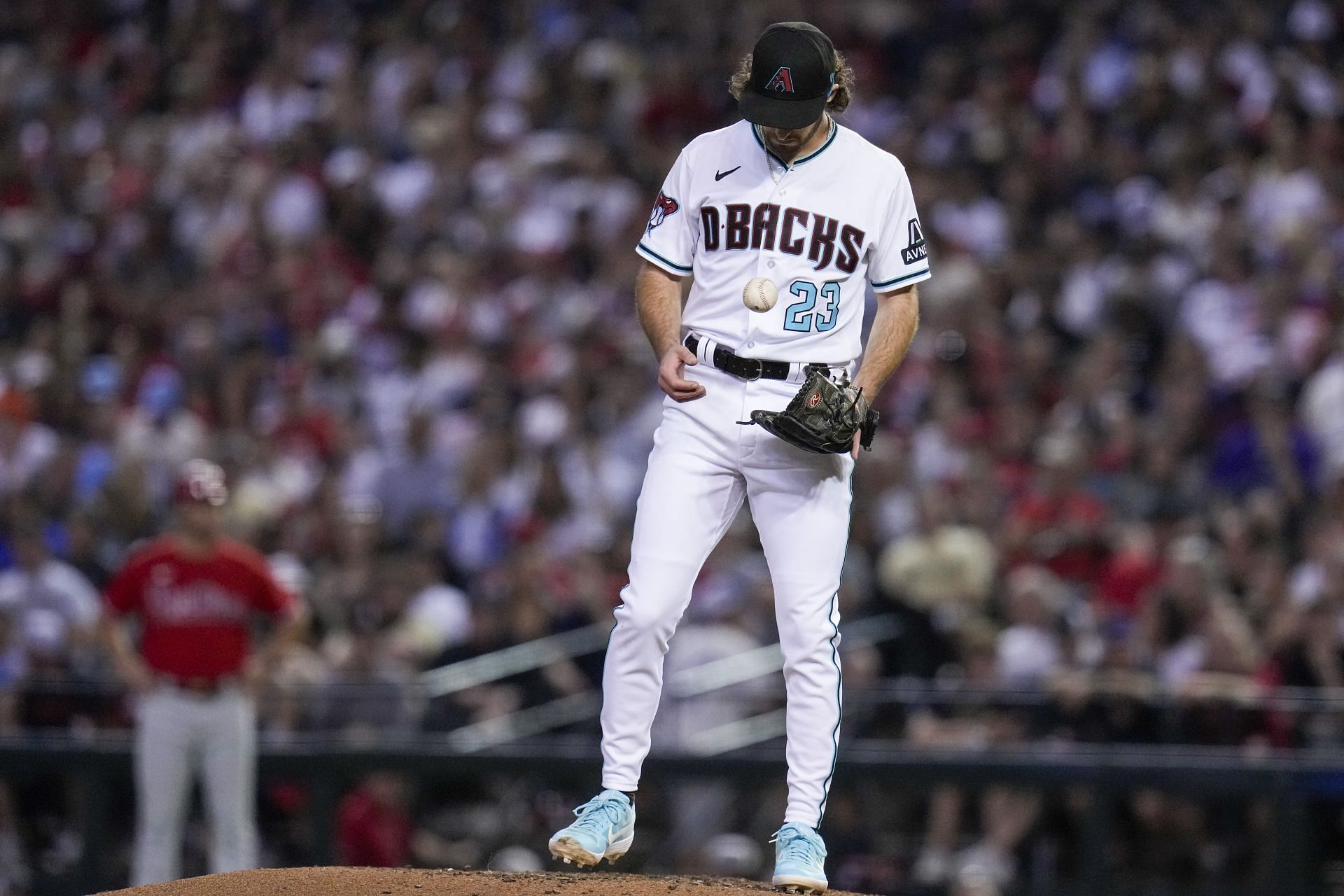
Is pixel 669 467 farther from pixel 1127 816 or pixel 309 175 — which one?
pixel 309 175

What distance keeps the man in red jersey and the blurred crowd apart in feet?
2.26

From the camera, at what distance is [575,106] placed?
13.9 m

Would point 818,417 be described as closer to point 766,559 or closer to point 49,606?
point 766,559

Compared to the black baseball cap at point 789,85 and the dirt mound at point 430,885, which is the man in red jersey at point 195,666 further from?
the black baseball cap at point 789,85

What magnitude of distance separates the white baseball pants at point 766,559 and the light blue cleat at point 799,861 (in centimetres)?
4

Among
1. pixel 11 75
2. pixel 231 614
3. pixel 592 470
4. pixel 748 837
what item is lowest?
pixel 748 837

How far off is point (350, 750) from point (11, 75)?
9195mm

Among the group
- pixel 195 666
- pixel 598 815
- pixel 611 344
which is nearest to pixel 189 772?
pixel 195 666

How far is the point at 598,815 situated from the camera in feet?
15.9

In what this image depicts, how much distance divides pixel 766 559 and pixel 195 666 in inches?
178

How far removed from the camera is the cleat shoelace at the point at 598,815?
4801 millimetres

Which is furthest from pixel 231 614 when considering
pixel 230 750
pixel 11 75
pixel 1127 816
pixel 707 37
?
pixel 11 75

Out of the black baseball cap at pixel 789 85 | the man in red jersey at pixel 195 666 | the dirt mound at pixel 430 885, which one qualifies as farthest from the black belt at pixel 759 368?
the man in red jersey at pixel 195 666

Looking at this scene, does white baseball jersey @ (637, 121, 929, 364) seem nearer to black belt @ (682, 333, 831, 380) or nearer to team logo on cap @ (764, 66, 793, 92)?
black belt @ (682, 333, 831, 380)
